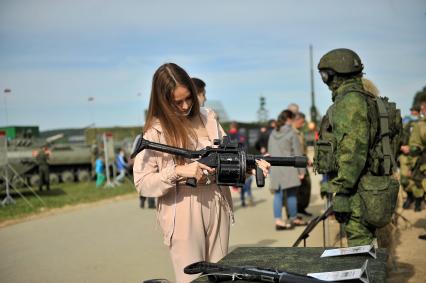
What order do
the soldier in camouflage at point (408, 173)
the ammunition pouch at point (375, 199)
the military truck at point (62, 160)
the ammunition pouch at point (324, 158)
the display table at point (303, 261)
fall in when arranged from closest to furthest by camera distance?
the display table at point (303, 261) < the ammunition pouch at point (375, 199) < the ammunition pouch at point (324, 158) < the soldier in camouflage at point (408, 173) < the military truck at point (62, 160)

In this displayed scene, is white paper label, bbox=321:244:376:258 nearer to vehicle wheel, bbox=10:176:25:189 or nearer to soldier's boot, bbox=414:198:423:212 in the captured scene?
soldier's boot, bbox=414:198:423:212

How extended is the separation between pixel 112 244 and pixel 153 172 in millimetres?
5858

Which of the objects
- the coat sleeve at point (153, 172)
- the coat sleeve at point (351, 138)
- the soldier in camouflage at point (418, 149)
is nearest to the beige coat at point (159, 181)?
the coat sleeve at point (153, 172)

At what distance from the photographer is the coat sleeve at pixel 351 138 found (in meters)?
4.21

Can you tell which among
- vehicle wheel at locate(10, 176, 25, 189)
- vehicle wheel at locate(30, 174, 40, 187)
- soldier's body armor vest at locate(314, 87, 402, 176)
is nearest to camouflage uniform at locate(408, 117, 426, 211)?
soldier's body armor vest at locate(314, 87, 402, 176)

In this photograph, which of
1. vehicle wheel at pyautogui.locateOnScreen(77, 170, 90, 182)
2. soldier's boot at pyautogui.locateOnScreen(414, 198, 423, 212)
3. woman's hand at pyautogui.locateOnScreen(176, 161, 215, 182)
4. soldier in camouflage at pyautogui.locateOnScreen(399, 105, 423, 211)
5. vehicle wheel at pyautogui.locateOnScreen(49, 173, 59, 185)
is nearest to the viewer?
woman's hand at pyautogui.locateOnScreen(176, 161, 215, 182)

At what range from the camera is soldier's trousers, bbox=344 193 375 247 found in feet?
14.5

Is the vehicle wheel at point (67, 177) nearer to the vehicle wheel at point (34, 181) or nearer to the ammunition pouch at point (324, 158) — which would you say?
the vehicle wheel at point (34, 181)

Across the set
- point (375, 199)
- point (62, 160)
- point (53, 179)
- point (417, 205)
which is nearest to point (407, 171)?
point (417, 205)

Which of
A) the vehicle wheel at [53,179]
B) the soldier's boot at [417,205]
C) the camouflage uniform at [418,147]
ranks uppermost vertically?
the camouflage uniform at [418,147]

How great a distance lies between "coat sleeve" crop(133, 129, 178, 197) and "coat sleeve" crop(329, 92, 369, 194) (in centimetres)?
156

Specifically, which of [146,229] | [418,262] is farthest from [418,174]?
[146,229]

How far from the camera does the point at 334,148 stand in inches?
171

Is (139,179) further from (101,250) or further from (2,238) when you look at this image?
(2,238)
